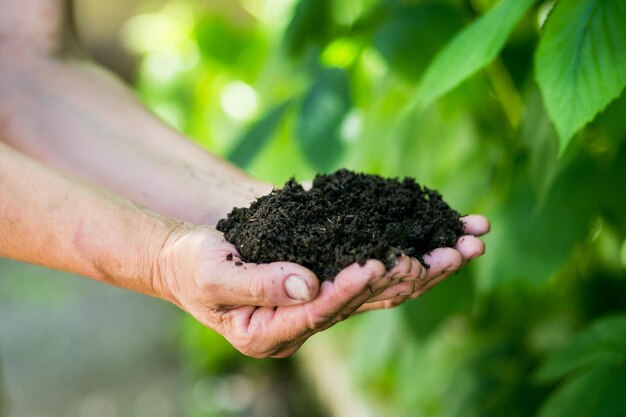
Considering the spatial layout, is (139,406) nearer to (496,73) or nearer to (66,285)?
(66,285)

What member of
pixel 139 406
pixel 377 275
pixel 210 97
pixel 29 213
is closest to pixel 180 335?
pixel 139 406

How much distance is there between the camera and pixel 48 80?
1.50m

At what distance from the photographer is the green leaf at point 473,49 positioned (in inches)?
35.9

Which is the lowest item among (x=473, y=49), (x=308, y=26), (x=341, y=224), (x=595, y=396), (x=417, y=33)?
(x=595, y=396)

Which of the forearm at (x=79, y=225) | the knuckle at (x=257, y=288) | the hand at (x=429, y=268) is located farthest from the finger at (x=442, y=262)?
the forearm at (x=79, y=225)

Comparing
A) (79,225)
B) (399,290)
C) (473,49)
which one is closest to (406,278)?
(399,290)

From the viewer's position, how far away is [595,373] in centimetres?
110

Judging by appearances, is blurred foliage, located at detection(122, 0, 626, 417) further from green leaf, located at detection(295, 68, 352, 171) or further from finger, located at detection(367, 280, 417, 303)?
finger, located at detection(367, 280, 417, 303)

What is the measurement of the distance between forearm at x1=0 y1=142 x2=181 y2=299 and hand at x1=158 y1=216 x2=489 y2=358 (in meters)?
0.05

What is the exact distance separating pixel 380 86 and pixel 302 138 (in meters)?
0.19

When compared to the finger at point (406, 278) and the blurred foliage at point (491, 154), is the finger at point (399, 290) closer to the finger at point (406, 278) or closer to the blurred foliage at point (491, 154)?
the finger at point (406, 278)

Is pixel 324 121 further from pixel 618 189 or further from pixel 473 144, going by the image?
pixel 618 189

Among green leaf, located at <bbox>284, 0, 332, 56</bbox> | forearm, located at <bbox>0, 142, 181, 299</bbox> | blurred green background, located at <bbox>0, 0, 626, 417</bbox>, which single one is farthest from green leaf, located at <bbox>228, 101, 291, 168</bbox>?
forearm, located at <bbox>0, 142, 181, 299</bbox>

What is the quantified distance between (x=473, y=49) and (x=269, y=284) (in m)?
0.39
